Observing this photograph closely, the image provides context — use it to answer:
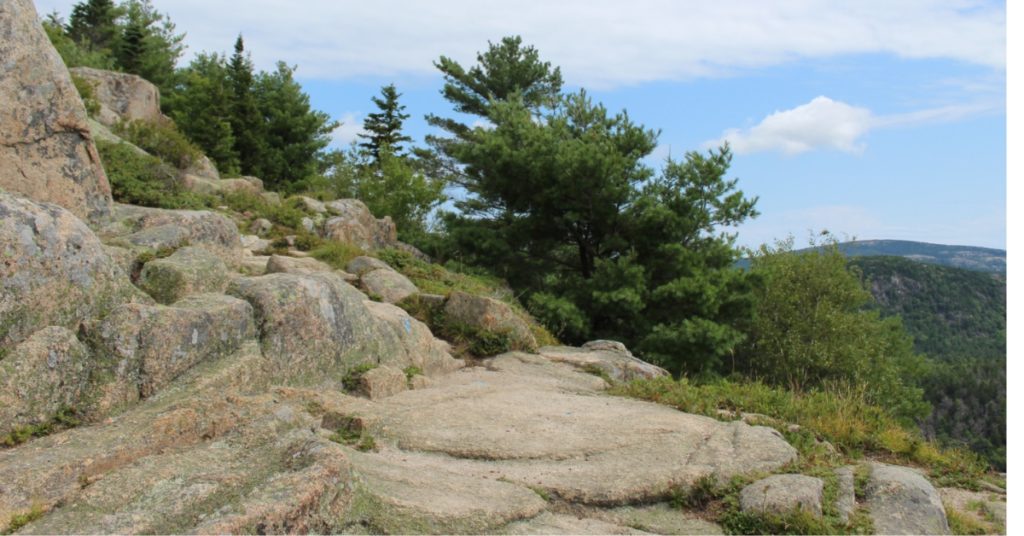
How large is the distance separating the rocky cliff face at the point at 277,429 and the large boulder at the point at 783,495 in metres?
0.02

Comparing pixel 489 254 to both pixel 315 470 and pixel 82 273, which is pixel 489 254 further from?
pixel 315 470

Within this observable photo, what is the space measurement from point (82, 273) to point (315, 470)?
3.71 metres

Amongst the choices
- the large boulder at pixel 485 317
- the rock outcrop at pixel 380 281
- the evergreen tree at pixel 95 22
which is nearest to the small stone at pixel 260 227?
the rock outcrop at pixel 380 281

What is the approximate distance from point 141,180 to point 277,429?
43.5 ft

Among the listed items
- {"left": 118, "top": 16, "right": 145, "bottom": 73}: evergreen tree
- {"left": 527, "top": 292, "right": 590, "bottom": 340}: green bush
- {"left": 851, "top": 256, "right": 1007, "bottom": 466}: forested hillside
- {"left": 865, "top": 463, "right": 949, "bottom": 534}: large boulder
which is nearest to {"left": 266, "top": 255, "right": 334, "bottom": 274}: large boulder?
{"left": 527, "top": 292, "right": 590, "bottom": 340}: green bush

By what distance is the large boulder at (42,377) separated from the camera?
5.88 m

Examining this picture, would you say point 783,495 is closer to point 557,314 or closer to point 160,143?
point 557,314

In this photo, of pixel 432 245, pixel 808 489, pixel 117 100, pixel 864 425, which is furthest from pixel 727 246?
pixel 117 100

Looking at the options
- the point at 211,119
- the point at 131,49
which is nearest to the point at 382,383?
the point at 211,119

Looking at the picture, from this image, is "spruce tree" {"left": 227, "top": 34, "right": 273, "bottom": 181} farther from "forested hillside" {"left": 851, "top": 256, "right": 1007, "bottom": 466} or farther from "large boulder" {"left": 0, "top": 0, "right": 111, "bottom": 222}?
"forested hillside" {"left": 851, "top": 256, "right": 1007, "bottom": 466}

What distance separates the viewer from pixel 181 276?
330 inches

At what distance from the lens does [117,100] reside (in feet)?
90.3

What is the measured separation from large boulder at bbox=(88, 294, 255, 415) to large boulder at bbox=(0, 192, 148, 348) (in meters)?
0.33

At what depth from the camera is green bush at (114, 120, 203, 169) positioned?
21469mm
